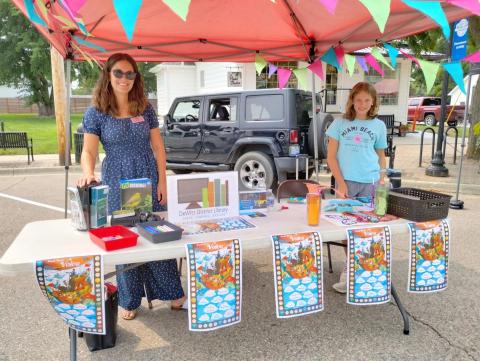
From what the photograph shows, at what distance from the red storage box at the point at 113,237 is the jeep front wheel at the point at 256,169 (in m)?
5.41

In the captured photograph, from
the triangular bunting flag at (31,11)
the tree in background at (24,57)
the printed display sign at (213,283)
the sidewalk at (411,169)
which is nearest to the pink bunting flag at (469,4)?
the printed display sign at (213,283)

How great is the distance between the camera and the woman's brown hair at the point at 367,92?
3.36 m

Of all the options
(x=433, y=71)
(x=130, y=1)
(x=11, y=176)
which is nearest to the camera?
(x=130, y=1)

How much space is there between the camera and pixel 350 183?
355cm

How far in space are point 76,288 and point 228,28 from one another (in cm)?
303

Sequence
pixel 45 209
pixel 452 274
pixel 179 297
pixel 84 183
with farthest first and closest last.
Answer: pixel 45 209 < pixel 452 274 < pixel 179 297 < pixel 84 183

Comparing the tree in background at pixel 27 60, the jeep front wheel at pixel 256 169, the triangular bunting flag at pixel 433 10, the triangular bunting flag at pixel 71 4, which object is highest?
the tree in background at pixel 27 60

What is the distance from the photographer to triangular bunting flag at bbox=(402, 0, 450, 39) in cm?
201

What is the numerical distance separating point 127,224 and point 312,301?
4.00 feet

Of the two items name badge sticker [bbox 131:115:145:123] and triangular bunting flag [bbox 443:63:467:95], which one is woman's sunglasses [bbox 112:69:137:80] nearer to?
name badge sticker [bbox 131:115:145:123]

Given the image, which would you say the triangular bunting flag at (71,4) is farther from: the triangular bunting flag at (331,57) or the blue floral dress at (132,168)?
the triangular bunting flag at (331,57)

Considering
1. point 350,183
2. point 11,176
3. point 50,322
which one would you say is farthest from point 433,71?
point 11,176

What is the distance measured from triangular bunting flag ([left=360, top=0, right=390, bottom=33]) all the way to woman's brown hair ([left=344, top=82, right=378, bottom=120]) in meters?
1.51

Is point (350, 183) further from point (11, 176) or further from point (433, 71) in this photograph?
point (11, 176)
